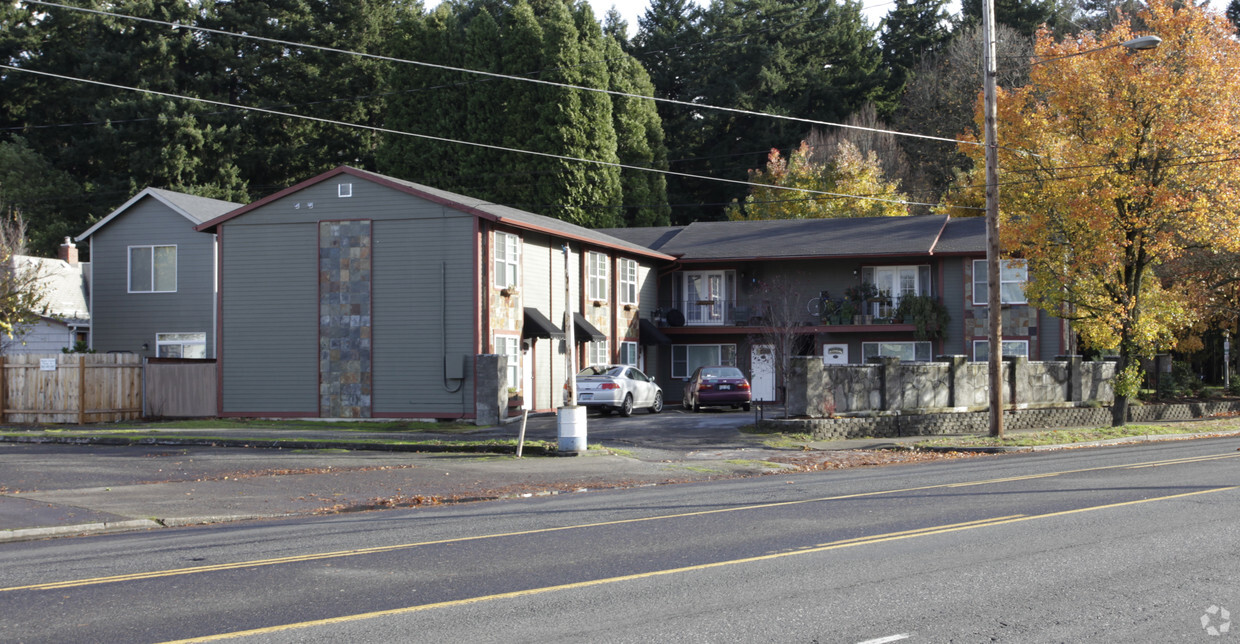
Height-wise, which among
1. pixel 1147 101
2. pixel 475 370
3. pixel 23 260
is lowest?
pixel 475 370

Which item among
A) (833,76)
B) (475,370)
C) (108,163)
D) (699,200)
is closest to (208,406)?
(475,370)

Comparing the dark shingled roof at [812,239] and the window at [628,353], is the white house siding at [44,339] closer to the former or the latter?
the window at [628,353]

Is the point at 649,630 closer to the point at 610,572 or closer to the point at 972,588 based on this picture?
the point at 610,572

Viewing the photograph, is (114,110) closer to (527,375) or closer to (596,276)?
(596,276)

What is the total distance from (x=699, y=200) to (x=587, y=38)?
1269cm

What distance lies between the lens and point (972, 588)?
27.6 ft

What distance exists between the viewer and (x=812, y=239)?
132ft

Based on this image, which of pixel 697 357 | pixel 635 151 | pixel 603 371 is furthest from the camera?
pixel 635 151

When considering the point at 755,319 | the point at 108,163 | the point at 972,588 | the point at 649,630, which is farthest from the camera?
the point at 108,163

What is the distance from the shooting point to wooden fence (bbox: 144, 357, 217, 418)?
101ft

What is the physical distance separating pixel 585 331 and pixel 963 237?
15419 mm

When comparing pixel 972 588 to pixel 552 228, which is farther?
pixel 552 228

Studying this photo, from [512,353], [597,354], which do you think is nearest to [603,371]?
[512,353]

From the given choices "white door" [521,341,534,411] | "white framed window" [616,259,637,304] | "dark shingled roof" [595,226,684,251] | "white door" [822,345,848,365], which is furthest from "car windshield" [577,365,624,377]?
"white door" [822,345,848,365]
